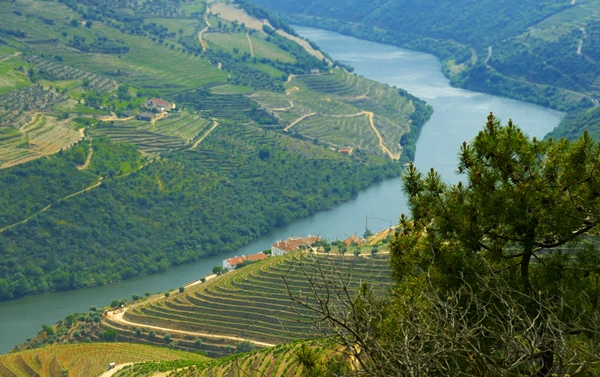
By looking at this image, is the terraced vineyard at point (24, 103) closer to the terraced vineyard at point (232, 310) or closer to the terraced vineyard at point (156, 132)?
the terraced vineyard at point (156, 132)

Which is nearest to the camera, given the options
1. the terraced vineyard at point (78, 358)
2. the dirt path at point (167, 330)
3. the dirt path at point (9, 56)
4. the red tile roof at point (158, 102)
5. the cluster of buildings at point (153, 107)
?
the terraced vineyard at point (78, 358)

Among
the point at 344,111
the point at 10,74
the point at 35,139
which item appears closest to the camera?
the point at 35,139

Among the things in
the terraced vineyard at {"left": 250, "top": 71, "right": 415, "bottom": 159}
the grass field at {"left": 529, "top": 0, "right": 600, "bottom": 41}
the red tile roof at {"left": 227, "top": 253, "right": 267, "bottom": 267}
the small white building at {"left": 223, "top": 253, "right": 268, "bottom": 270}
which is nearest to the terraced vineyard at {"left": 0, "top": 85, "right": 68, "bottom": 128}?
the terraced vineyard at {"left": 250, "top": 71, "right": 415, "bottom": 159}

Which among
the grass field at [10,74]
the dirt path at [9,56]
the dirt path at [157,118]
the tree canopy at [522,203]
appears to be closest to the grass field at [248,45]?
the dirt path at [157,118]

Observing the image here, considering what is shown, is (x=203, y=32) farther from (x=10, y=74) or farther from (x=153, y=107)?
(x=10, y=74)

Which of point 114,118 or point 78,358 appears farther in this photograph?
point 114,118

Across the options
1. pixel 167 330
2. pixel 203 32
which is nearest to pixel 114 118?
pixel 203 32
